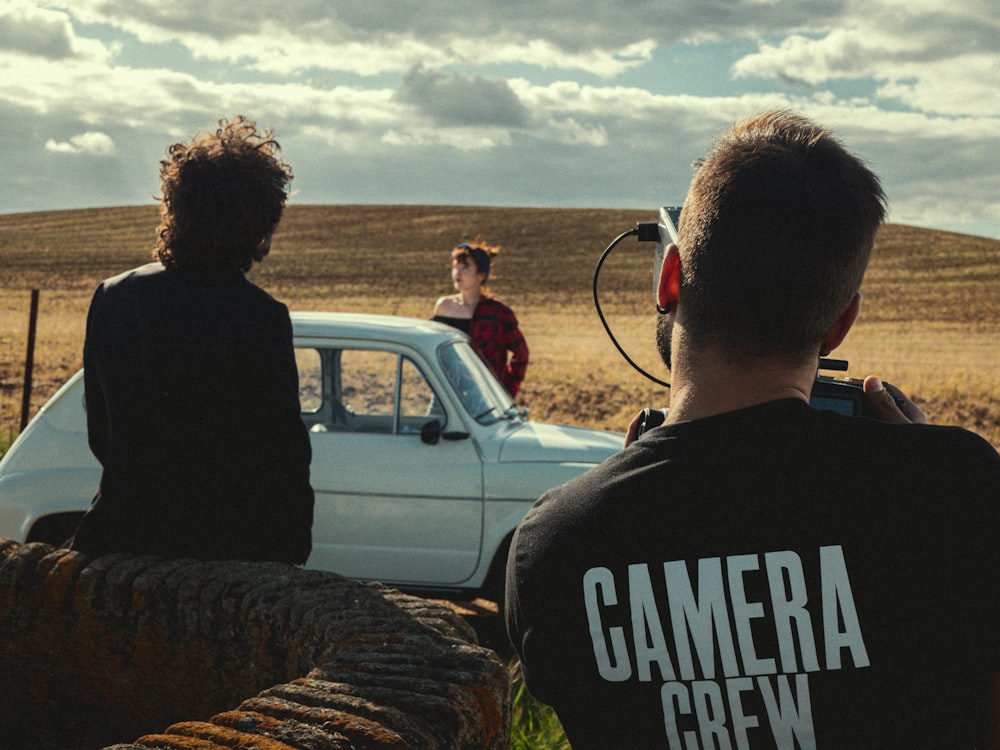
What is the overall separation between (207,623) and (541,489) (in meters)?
3.30

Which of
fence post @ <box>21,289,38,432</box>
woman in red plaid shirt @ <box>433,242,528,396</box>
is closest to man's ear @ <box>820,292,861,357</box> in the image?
woman in red plaid shirt @ <box>433,242,528,396</box>

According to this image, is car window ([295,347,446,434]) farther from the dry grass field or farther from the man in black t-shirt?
the dry grass field

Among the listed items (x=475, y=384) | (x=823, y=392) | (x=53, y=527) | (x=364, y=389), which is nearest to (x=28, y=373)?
(x=53, y=527)

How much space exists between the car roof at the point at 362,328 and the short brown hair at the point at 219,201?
2793mm

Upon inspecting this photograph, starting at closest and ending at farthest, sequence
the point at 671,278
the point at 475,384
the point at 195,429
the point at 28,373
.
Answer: the point at 671,278, the point at 195,429, the point at 475,384, the point at 28,373

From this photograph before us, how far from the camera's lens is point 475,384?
6.27 m

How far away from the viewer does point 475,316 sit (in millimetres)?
7168

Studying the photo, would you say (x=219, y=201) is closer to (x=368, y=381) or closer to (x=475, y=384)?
(x=368, y=381)

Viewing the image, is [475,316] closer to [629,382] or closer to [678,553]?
[678,553]

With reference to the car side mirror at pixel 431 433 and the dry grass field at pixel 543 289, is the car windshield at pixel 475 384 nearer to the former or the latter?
the car side mirror at pixel 431 433

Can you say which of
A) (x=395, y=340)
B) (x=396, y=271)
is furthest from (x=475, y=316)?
(x=396, y=271)

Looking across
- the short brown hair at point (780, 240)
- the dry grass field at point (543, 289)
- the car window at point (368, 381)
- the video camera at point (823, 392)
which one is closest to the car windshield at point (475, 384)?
the car window at point (368, 381)

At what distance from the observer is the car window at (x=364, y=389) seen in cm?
598

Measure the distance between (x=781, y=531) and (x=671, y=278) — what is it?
1.14 ft
